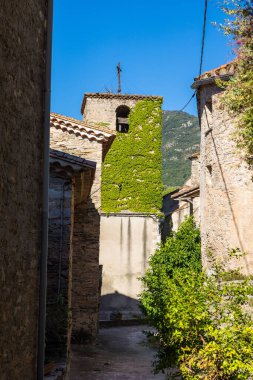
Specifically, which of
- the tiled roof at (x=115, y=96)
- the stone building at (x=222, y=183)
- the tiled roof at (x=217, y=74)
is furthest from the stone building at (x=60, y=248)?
the tiled roof at (x=115, y=96)

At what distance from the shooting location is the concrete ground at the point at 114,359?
1209cm

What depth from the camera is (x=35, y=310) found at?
5.08m

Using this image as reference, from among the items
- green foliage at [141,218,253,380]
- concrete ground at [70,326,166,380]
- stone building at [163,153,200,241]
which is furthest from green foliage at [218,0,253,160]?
stone building at [163,153,200,241]

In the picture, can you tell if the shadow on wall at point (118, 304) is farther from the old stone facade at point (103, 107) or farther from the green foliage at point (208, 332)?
the green foliage at point (208, 332)

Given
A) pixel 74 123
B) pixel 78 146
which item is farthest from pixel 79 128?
pixel 78 146

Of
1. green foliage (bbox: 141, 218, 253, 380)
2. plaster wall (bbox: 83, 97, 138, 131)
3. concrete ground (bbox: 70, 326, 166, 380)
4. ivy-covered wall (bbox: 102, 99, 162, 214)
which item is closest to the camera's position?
green foliage (bbox: 141, 218, 253, 380)

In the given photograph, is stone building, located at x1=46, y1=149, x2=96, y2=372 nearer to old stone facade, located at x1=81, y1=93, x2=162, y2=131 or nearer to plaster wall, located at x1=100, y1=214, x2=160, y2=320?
plaster wall, located at x1=100, y1=214, x2=160, y2=320

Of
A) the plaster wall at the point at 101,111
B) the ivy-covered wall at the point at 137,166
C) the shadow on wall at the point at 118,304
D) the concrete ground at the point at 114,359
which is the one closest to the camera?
the concrete ground at the point at 114,359

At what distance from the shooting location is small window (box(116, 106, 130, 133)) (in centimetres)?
2570

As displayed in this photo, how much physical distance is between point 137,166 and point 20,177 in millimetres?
20877

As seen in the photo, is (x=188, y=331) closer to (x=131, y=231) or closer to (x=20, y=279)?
(x=20, y=279)

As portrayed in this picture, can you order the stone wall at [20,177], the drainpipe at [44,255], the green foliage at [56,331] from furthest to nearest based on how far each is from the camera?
1. the green foliage at [56,331]
2. the drainpipe at [44,255]
3. the stone wall at [20,177]

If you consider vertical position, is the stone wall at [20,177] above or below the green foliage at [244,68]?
below

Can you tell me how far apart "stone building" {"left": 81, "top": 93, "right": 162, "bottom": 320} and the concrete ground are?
15.8ft
